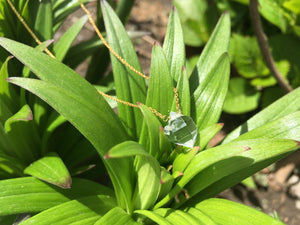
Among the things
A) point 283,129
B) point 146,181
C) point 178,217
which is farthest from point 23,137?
point 283,129

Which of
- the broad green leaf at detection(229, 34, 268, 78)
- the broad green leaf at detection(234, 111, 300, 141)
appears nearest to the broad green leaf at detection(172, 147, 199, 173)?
the broad green leaf at detection(234, 111, 300, 141)

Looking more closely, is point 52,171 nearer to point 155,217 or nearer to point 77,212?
point 77,212

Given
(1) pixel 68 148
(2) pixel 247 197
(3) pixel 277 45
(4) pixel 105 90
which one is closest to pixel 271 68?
(3) pixel 277 45

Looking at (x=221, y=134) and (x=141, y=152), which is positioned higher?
(x=141, y=152)

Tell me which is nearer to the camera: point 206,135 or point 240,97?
point 206,135

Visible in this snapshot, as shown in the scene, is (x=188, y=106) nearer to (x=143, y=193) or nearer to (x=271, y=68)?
(x=143, y=193)

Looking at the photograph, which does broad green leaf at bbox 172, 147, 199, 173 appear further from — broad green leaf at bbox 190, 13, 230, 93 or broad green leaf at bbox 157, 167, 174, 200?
broad green leaf at bbox 190, 13, 230, 93

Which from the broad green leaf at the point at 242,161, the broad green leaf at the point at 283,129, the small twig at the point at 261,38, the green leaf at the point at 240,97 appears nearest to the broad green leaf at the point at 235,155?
the broad green leaf at the point at 242,161
